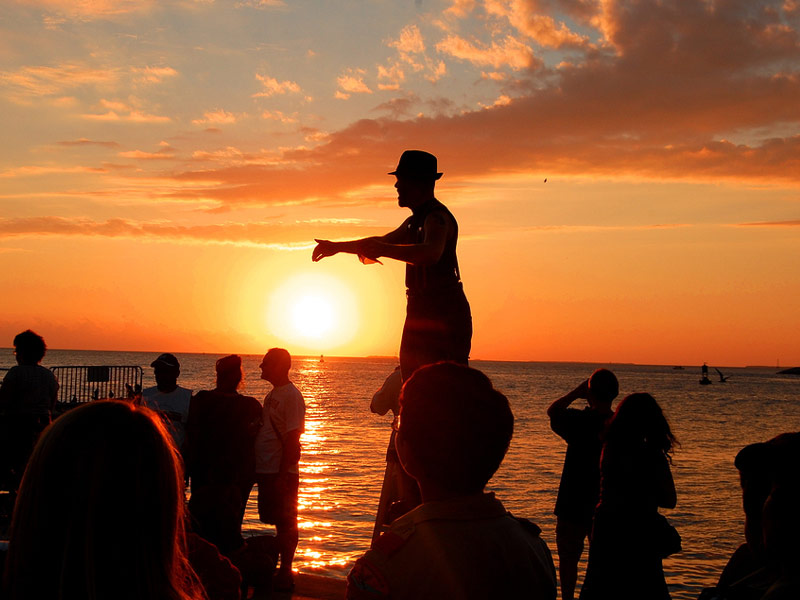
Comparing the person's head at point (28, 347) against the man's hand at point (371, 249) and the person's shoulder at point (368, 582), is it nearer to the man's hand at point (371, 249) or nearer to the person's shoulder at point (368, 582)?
the man's hand at point (371, 249)

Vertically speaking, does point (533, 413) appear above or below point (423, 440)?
below

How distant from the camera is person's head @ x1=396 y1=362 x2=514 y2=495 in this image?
265 centimetres

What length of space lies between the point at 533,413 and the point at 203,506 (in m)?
55.4

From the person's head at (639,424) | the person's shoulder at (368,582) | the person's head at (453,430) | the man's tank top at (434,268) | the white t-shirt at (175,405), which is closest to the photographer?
the person's shoulder at (368,582)

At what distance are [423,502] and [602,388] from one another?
4.58 m

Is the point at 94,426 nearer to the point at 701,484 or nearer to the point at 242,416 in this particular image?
the point at 242,416

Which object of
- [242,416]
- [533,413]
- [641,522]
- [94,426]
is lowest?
[533,413]

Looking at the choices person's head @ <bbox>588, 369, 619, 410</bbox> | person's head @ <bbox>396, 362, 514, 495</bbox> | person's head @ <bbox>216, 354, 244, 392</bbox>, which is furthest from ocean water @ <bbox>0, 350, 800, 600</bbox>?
person's head @ <bbox>396, 362, 514, 495</bbox>

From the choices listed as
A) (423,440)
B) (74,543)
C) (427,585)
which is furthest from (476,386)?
(74,543)

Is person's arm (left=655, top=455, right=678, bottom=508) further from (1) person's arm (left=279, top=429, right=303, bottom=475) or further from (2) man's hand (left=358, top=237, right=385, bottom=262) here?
(1) person's arm (left=279, top=429, right=303, bottom=475)

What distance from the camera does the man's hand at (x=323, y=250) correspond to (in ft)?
15.1

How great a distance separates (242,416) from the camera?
745 cm

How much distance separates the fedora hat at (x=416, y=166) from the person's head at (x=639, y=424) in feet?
7.40

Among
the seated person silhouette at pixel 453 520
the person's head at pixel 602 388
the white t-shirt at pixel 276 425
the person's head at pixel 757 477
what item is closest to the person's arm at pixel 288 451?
the white t-shirt at pixel 276 425
